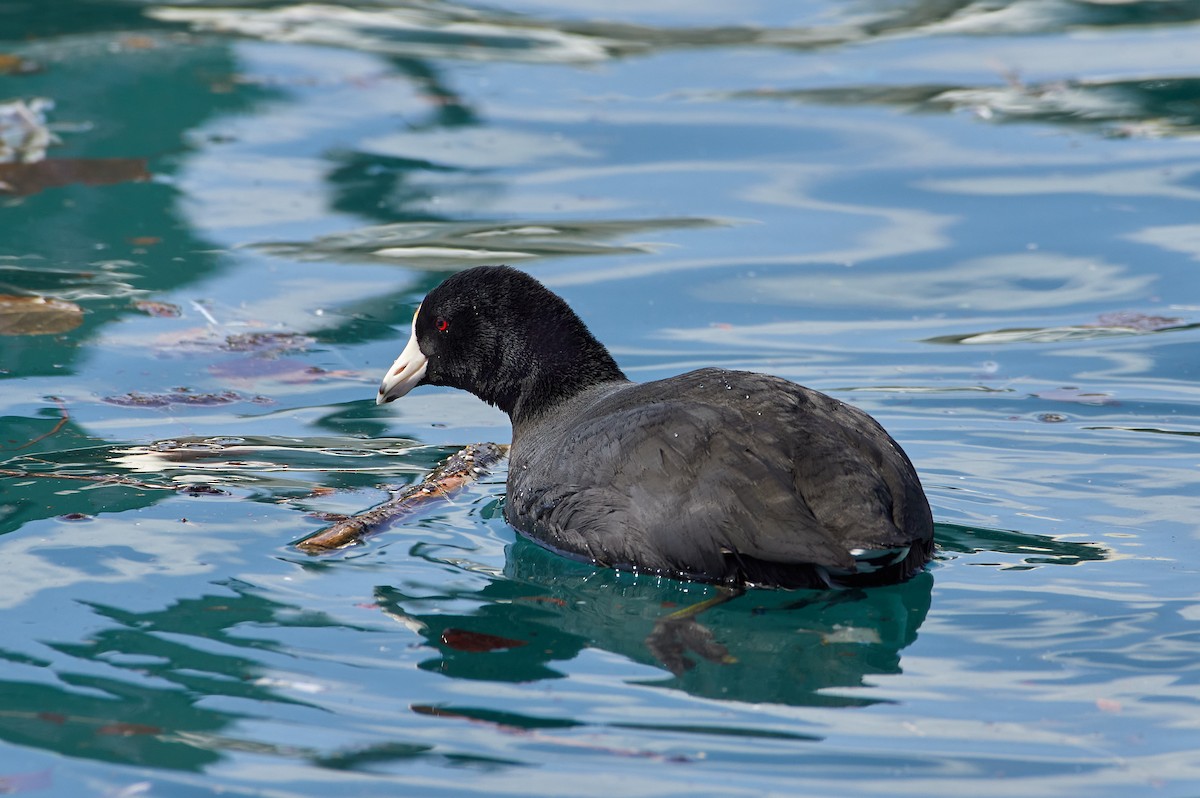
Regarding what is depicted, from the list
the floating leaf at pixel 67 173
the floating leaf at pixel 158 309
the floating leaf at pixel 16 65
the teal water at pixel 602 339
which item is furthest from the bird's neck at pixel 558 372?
the floating leaf at pixel 16 65

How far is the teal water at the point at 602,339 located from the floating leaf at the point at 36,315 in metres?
0.05

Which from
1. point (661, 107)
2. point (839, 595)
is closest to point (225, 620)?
point (839, 595)

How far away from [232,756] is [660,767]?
0.96 m

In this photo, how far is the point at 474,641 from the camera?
14.5ft

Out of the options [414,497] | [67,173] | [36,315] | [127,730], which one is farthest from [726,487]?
[67,173]

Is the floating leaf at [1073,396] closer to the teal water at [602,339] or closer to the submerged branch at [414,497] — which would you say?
the teal water at [602,339]

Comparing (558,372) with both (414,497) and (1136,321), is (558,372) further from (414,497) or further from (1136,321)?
(1136,321)

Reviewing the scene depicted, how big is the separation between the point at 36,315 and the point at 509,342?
2.96 metres

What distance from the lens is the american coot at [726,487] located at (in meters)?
4.48

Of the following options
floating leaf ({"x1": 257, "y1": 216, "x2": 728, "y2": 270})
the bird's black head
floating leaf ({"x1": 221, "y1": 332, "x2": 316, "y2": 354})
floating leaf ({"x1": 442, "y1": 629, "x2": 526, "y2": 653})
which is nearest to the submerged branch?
the bird's black head

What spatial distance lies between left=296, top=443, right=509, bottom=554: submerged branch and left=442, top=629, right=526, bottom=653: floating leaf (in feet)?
2.33

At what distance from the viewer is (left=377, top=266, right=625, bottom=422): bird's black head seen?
5824 mm

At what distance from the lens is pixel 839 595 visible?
185 inches

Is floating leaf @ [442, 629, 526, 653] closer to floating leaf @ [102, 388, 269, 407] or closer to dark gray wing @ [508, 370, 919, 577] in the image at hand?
dark gray wing @ [508, 370, 919, 577]
